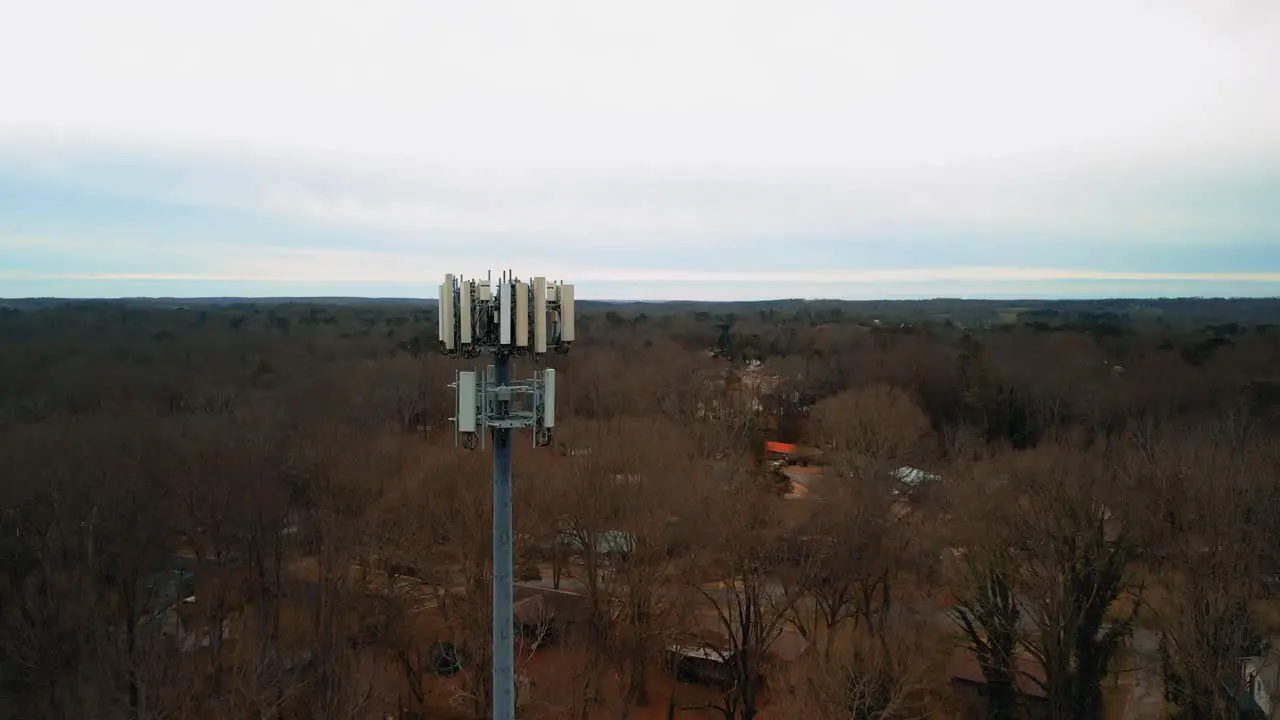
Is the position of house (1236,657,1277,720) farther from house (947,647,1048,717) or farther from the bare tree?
the bare tree

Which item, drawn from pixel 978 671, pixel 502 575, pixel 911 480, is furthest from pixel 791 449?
pixel 502 575

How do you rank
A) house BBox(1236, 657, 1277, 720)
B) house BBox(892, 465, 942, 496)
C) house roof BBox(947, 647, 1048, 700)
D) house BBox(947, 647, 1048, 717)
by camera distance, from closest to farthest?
1. house BBox(1236, 657, 1277, 720)
2. house BBox(947, 647, 1048, 717)
3. house roof BBox(947, 647, 1048, 700)
4. house BBox(892, 465, 942, 496)

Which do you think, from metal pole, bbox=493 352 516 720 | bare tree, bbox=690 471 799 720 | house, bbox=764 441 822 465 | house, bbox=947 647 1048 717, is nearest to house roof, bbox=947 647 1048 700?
house, bbox=947 647 1048 717

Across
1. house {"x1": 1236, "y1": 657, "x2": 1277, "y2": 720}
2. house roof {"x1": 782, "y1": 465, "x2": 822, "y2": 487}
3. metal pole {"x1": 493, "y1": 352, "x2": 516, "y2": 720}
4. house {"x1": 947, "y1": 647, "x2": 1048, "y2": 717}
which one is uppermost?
metal pole {"x1": 493, "y1": 352, "x2": 516, "y2": 720}

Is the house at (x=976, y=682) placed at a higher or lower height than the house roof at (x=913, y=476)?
lower

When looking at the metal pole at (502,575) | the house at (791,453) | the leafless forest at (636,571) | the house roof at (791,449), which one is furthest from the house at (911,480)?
the metal pole at (502,575)

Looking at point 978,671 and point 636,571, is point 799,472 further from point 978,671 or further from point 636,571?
point 636,571

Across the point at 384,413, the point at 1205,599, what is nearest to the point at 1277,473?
the point at 1205,599

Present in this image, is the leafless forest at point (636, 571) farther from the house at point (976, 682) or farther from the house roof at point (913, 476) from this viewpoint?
the house roof at point (913, 476)
